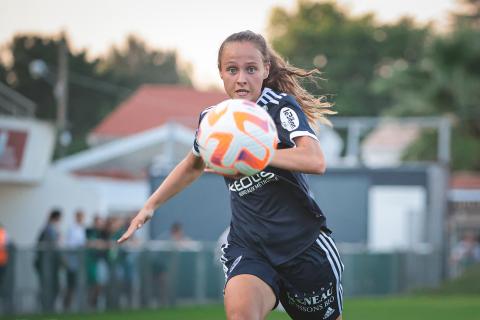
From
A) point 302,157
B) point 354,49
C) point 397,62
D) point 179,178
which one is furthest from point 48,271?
point 397,62

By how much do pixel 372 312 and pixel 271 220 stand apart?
12615 millimetres

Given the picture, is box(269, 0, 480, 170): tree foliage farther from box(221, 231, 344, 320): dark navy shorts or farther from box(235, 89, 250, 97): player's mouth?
box(235, 89, 250, 97): player's mouth

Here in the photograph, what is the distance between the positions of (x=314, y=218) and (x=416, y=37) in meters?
74.4

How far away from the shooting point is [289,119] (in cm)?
660

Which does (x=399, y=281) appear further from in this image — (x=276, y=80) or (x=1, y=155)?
(x=276, y=80)

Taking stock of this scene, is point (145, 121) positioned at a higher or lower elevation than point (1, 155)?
higher

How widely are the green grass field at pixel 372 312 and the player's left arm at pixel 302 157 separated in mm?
10971

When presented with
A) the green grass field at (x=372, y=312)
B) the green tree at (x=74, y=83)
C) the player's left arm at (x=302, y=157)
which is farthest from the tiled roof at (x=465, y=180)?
the player's left arm at (x=302, y=157)

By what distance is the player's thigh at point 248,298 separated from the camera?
6.48m

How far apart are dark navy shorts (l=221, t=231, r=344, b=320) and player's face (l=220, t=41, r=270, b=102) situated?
96 centimetres

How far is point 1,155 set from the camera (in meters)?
22.4

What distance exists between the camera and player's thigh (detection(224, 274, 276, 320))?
6.48 metres

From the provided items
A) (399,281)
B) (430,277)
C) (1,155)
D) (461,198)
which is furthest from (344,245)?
(461,198)

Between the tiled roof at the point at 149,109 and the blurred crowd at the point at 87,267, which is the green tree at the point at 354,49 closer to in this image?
the tiled roof at the point at 149,109
